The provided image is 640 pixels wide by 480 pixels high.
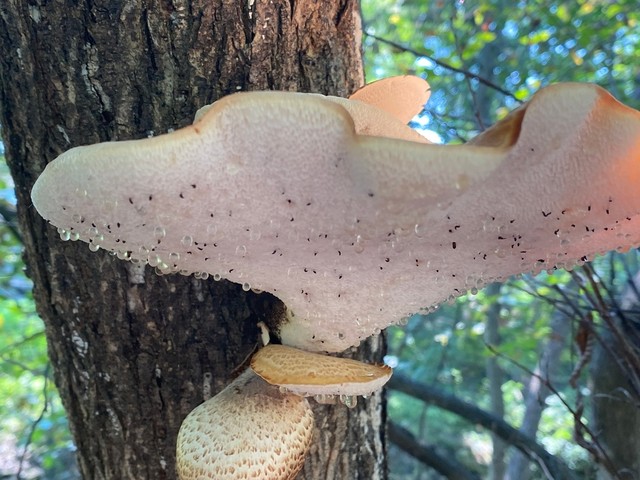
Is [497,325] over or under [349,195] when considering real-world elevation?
under

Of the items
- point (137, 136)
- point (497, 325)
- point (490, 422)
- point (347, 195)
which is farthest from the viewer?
point (497, 325)

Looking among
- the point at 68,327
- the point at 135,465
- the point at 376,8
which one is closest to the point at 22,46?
the point at 68,327

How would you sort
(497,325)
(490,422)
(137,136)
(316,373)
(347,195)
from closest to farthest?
(347,195) → (316,373) → (137,136) → (490,422) → (497,325)

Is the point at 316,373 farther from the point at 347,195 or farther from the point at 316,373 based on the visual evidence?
the point at 347,195

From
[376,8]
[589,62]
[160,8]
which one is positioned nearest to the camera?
[160,8]

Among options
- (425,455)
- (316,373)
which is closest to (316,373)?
(316,373)

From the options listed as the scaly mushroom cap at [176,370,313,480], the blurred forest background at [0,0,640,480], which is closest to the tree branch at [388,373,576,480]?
the blurred forest background at [0,0,640,480]

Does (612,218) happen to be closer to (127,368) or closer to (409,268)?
(409,268)
